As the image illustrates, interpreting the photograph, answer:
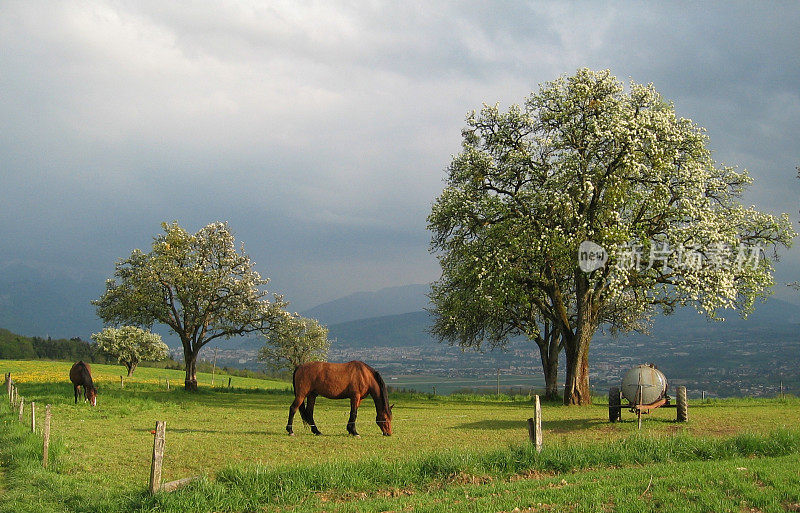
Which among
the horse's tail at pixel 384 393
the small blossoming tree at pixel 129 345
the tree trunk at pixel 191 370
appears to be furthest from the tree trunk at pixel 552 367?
the small blossoming tree at pixel 129 345

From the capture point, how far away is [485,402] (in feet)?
135

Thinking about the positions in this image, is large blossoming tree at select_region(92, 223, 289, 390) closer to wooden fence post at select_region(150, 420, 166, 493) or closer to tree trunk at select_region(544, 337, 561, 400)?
tree trunk at select_region(544, 337, 561, 400)

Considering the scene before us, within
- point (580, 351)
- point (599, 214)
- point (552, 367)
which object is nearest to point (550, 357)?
point (552, 367)

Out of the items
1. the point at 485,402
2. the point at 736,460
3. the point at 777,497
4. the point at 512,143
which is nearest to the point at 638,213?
the point at 512,143

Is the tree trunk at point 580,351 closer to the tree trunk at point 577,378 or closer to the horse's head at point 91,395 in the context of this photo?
the tree trunk at point 577,378

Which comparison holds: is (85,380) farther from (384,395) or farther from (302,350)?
(302,350)

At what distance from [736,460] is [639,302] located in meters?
20.9

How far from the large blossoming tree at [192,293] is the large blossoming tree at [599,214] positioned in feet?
63.3

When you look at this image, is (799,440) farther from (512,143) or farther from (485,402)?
(485,402)

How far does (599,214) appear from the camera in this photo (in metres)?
31.8

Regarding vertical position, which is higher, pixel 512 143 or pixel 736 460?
pixel 512 143

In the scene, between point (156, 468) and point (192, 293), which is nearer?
point (156, 468)

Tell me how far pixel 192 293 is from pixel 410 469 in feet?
121

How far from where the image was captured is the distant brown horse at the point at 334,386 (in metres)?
20.9
